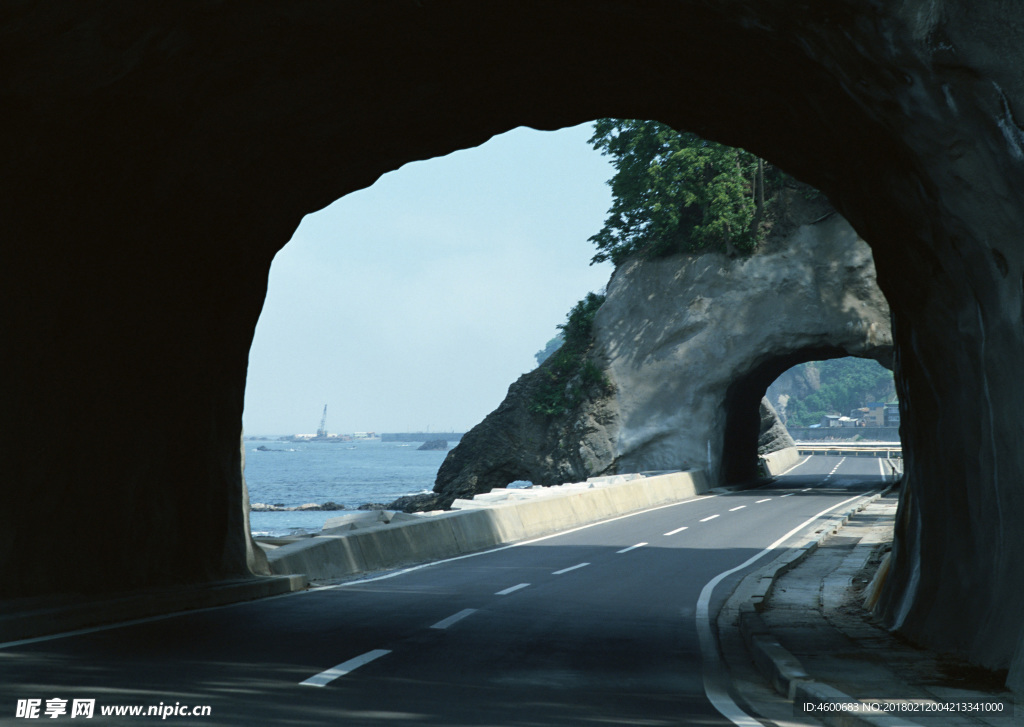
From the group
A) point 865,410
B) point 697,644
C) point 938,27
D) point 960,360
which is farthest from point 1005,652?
point 865,410

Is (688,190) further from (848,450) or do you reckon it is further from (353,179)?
(848,450)

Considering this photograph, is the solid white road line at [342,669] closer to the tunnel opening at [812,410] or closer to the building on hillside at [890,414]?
the tunnel opening at [812,410]

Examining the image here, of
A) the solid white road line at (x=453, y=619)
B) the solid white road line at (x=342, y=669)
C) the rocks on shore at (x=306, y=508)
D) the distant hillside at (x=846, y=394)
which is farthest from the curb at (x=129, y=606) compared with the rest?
the distant hillside at (x=846, y=394)

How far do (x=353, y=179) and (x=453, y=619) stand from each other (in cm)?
668

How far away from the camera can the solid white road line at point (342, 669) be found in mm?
7863

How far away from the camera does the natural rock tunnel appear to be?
27.1 feet

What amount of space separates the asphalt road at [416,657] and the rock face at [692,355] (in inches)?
1176

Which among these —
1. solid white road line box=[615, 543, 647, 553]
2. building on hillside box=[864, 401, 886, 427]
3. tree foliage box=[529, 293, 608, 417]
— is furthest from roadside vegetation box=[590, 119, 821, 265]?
building on hillside box=[864, 401, 886, 427]

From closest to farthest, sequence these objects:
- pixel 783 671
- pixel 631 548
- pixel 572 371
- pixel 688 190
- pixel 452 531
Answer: pixel 783 671 < pixel 452 531 < pixel 631 548 < pixel 688 190 < pixel 572 371

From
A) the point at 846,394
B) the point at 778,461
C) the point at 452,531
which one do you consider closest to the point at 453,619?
the point at 452,531

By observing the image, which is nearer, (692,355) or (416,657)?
(416,657)

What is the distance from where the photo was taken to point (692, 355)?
48250 mm

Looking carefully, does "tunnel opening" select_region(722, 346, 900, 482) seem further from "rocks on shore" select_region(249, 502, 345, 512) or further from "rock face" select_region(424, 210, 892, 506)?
"rocks on shore" select_region(249, 502, 345, 512)

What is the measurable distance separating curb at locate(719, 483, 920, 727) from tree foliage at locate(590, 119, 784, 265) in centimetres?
3332
